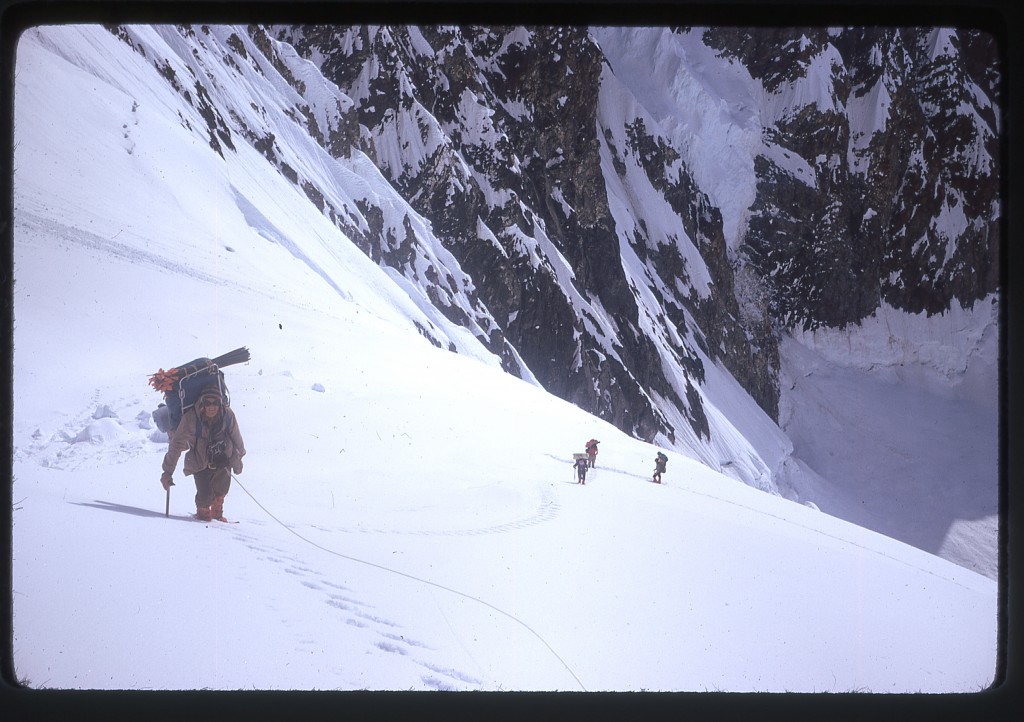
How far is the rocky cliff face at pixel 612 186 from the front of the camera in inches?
986

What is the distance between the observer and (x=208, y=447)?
3848 millimetres

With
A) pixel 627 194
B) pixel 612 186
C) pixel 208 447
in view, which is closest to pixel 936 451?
pixel 208 447

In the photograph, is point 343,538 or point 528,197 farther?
point 528,197

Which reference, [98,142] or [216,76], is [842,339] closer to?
[216,76]

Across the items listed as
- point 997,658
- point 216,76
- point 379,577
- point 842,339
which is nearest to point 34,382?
point 379,577

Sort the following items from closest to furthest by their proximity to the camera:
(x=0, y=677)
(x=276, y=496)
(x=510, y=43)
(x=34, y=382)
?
(x=0, y=677) → (x=34, y=382) → (x=276, y=496) → (x=510, y=43)

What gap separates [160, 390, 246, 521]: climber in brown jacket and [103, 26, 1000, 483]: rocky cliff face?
513 inches

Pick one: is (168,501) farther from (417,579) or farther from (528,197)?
→ (528,197)

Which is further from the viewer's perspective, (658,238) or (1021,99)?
(658,238)

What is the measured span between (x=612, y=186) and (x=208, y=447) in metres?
40.9

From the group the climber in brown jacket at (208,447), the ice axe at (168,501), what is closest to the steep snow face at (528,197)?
the climber in brown jacket at (208,447)

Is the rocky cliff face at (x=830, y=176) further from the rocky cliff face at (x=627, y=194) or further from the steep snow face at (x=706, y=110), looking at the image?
the steep snow face at (x=706, y=110)

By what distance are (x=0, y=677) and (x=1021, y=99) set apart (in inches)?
190

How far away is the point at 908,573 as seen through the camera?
4793 millimetres
